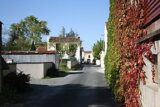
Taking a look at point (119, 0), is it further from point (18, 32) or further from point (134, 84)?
point (18, 32)

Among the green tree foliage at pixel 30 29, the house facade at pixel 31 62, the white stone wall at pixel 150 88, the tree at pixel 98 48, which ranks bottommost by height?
the white stone wall at pixel 150 88

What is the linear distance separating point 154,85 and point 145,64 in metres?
0.75

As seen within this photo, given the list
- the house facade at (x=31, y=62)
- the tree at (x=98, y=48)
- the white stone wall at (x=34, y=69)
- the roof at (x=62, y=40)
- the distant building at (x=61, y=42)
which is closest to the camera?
the white stone wall at (x=34, y=69)

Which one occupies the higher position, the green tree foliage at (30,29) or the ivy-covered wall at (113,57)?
the green tree foliage at (30,29)

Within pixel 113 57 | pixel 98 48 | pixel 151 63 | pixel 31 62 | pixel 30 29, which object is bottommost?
pixel 151 63

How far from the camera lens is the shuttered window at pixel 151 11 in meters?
8.61

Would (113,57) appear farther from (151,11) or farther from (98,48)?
(98,48)

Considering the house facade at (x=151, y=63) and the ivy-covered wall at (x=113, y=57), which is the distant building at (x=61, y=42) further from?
the house facade at (x=151, y=63)

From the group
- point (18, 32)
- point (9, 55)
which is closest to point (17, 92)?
point (9, 55)

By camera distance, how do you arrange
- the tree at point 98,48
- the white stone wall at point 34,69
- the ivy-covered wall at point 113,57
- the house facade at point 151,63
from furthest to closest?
the tree at point 98,48, the white stone wall at point 34,69, the ivy-covered wall at point 113,57, the house facade at point 151,63

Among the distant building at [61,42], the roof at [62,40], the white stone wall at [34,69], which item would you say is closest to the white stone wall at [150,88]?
the white stone wall at [34,69]

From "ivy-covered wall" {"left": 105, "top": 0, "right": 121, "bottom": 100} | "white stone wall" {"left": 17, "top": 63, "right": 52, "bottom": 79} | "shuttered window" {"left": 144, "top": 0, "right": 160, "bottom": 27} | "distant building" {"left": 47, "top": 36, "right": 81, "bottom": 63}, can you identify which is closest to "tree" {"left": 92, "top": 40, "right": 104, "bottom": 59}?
"distant building" {"left": 47, "top": 36, "right": 81, "bottom": 63}

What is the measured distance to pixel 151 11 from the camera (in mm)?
9422

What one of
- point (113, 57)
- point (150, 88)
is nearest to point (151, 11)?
point (150, 88)
